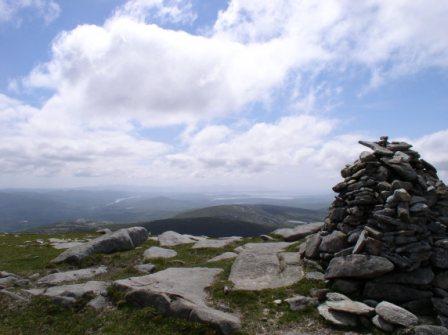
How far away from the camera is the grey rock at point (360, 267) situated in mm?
18641

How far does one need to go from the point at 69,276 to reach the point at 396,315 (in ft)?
69.1

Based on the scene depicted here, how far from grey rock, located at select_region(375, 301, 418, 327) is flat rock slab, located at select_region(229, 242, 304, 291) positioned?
556 centimetres

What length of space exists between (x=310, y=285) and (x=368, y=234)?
180 inches

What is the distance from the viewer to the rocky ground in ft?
54.2

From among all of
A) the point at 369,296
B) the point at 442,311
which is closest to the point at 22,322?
the point at 369,296

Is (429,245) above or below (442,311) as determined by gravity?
above

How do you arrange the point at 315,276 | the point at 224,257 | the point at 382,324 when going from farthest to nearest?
1. the point at 224,257
2. the point at 315,276
3. the point at 382,324

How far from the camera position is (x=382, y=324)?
15969 millimetres

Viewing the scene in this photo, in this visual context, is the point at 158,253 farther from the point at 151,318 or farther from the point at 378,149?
the point at 378,149

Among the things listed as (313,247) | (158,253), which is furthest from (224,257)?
(313,247)

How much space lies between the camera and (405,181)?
2230 cm

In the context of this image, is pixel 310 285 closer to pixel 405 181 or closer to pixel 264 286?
pixel 264 286

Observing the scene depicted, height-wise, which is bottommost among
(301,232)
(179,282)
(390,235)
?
(179,282)

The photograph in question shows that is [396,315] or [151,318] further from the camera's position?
[151,318]
